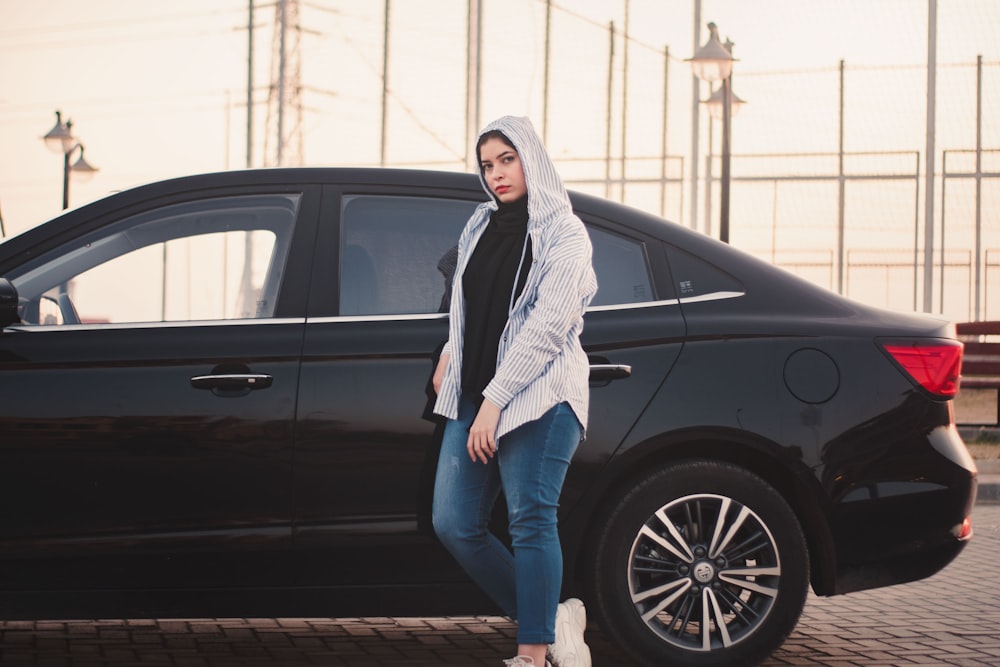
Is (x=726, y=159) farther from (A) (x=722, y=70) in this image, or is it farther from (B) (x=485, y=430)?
(B) (x=485, y=430)

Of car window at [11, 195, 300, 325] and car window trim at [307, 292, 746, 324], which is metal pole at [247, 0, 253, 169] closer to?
car window at [11, 195, 300, 325]

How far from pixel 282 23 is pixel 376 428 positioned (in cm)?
2635

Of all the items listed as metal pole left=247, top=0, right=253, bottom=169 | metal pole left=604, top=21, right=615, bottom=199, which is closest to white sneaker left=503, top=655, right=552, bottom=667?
metal pole left=247, top=0, right=253, bottom=169

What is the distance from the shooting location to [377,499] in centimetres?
403

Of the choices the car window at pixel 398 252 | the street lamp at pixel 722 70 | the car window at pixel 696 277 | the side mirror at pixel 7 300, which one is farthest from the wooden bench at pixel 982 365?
the side mirror at pixel 7 300

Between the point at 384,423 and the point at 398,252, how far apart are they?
0.56 metres

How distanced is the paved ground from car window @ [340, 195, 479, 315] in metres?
1.24

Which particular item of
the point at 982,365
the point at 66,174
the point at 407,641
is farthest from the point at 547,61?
the point at 407,641

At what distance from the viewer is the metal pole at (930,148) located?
81.3 ft

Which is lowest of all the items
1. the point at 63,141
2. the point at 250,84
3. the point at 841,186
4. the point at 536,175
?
the point at 536,175

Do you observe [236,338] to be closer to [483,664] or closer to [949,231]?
[483,664]

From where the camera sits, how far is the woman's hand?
12.1 ft

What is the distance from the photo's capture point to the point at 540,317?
3.67 meters

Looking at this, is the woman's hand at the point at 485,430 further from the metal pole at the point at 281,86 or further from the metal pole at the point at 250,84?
the metal pole at the point at 250,84
